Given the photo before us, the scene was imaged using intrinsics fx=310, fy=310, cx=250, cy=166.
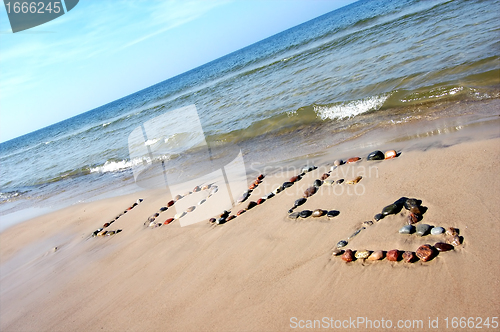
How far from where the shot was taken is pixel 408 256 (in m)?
2.37

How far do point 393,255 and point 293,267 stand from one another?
0.84 m

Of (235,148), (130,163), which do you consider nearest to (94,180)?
(130,163)

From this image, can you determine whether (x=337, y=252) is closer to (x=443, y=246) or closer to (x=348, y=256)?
(x=348, y=256)

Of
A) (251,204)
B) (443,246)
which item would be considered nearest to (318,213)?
(251,204)

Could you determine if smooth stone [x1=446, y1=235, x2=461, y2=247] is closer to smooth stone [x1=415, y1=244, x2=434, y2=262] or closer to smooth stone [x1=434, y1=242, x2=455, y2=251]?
smooth stone [x1=434, y1=242, x2=455, y2=251]

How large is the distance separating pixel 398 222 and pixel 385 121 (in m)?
3.61

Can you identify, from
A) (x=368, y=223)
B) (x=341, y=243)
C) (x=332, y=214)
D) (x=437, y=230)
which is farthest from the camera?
(x=332, y=214)

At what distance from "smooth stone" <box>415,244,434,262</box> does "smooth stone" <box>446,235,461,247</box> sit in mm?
181

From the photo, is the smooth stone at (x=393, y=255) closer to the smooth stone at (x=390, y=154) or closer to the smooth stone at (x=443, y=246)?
the smooth stone at (x=443, y=246)

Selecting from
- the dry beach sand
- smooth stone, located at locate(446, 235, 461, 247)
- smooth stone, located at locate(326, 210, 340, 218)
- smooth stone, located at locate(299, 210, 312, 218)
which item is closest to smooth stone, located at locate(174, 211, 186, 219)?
the dry beach sand

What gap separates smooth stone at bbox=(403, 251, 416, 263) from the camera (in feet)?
7.69

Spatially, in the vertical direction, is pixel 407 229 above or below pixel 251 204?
below

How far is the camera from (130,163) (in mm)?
10820

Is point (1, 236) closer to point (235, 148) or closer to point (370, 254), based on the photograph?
point (235, 148)
